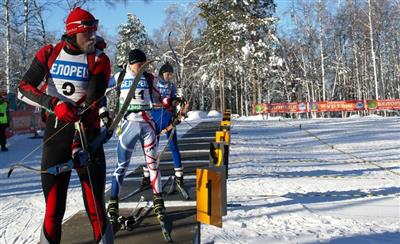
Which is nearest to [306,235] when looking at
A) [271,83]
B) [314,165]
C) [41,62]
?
[41,62]

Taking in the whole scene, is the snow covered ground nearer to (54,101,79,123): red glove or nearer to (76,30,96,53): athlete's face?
(54,101,79,123): red glove

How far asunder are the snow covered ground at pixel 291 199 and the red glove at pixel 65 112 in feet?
8.50

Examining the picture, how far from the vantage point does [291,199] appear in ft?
24.3

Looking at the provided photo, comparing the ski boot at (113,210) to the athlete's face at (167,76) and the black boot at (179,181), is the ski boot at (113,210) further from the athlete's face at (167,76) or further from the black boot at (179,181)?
the athlete's face at (167,76)

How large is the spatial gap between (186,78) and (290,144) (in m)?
41.9

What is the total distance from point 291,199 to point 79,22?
5.02 m

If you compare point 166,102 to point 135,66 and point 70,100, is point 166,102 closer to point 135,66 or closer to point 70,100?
point 135,66

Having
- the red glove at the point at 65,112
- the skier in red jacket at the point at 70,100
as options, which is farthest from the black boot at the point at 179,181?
the red glove at the point at 65,112

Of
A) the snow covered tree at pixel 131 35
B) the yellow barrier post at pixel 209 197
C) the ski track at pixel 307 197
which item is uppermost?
the snow covered tree at pixel 131 35

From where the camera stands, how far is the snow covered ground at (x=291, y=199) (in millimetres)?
5539

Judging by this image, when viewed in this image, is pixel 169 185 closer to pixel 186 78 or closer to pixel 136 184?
pixel 136 184

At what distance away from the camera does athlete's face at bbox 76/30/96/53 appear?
3.49 metres

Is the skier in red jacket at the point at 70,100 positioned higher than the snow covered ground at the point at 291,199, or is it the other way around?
the skier in red jacket at the point at 70,100

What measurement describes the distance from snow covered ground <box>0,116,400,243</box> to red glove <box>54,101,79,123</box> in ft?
8.50
